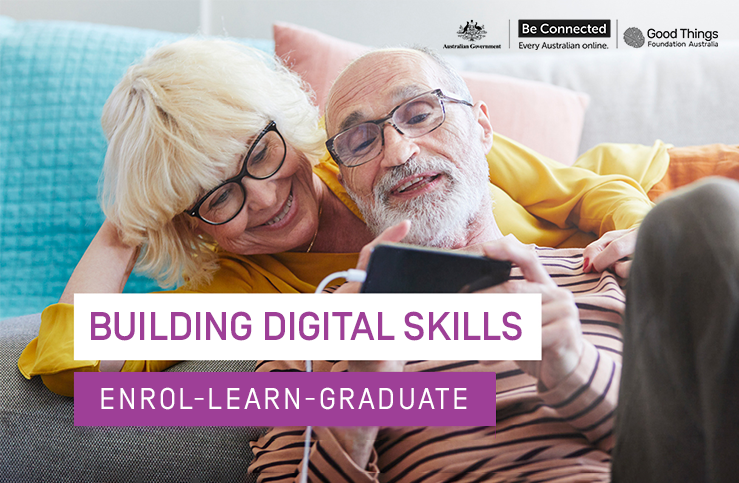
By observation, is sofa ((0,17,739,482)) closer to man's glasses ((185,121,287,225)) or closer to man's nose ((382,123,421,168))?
man's glasses ((185,121,287,225))

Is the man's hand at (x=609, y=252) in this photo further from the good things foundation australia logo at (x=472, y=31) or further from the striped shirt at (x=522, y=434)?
the good things foundation australia logo at (x=472, y=31)

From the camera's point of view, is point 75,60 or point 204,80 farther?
point 75,60

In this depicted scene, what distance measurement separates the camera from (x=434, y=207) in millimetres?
Result: 602

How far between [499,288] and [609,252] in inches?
7.3

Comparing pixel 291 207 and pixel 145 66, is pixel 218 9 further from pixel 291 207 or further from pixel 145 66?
pixel 291 207

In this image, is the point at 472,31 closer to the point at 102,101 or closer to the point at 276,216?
the point at 276,216

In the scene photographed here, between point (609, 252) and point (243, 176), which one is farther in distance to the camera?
point (243, 176)

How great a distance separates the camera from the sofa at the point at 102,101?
1041mm

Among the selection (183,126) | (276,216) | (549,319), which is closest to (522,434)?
(549,319)

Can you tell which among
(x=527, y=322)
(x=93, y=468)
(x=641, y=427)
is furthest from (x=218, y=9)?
(x=641, y=427)

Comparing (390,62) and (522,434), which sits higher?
(390,62)

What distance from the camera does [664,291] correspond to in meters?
0.34

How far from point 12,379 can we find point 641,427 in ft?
2.89

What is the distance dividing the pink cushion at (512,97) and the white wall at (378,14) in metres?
0.11
